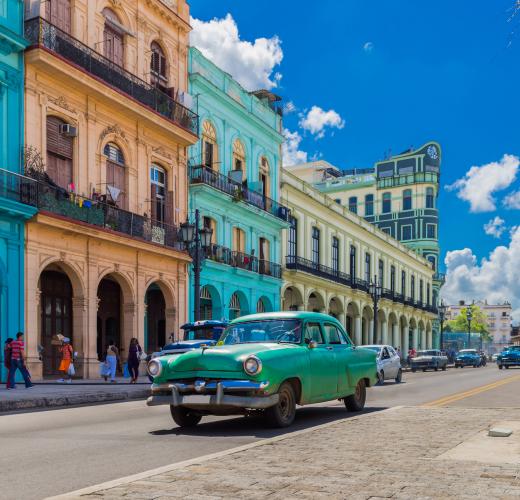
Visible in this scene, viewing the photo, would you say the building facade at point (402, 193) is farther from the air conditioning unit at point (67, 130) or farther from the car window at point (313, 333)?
the car window at point (313, 333)

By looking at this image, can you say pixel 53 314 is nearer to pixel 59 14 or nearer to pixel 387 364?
pixel 59 14

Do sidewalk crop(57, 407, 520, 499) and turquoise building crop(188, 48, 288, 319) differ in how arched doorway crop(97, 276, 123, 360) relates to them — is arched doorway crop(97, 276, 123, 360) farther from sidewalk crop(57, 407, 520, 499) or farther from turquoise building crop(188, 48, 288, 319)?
sidewalk crop(57, 407, 520, 499)

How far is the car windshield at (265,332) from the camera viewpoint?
11.1 meters

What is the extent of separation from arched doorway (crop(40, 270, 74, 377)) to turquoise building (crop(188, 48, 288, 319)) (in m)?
6.84

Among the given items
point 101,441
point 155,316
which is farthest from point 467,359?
point 101,441

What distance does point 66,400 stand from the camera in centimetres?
1630

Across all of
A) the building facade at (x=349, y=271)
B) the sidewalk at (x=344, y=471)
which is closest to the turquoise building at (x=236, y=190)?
the building facade at (x=349, y=271)

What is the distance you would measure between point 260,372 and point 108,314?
814 inches

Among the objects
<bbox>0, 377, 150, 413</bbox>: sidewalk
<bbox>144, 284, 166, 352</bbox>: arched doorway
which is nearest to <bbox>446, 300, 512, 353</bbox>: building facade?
<bbox>144, 284, 166, 352</bbox>: arched doorway

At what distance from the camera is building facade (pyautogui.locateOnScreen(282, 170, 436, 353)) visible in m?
44.2

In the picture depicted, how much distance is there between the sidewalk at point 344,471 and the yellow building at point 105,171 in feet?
51.7

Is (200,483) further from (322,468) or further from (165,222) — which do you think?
(165,222)

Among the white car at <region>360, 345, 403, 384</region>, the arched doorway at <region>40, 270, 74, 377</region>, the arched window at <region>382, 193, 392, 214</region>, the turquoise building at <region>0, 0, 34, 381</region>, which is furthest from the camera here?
the arched window at <region>382, 193, 392, 214</region>

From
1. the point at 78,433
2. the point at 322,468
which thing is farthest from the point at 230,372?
the point at 322,468
